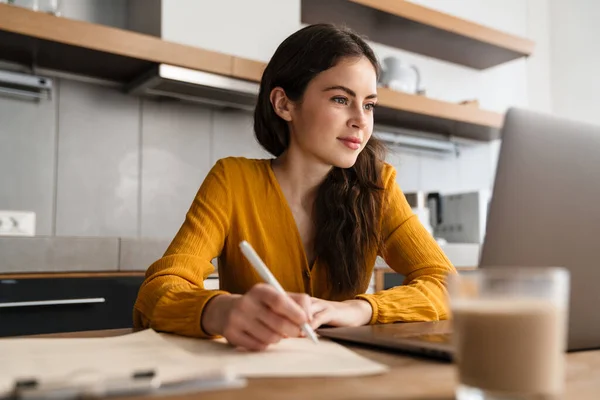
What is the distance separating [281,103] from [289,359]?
97 cm

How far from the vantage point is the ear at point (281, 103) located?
4.97 ft

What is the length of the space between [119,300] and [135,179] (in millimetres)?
756

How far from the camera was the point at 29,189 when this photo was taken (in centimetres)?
246

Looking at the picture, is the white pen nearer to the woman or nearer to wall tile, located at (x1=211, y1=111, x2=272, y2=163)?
the woman

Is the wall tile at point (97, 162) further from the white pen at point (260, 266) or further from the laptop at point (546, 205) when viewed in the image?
the laptop at point (546, 205)

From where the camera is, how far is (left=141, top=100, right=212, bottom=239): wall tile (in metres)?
2.74

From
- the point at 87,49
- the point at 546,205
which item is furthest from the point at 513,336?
the point at 87,49

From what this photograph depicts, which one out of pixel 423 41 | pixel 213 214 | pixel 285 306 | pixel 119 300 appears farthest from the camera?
pixel 423 41

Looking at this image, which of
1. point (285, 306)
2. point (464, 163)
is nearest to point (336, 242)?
point (285, 306)

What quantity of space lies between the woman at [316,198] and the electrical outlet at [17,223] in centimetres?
130

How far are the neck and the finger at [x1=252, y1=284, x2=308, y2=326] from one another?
2.50 ft

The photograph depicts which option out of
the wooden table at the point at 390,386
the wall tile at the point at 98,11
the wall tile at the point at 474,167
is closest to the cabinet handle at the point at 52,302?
the wall tile at the point at 98,11

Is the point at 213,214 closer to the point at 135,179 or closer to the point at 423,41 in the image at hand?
the point at 135,179

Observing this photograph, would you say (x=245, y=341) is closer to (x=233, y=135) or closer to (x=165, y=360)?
(x=165, y=360)
